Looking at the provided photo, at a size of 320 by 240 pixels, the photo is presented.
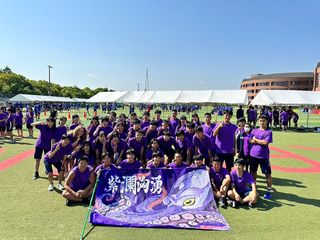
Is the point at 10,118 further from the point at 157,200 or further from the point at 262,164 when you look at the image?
the point at 262,164

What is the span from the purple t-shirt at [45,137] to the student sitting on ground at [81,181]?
2.20 metres

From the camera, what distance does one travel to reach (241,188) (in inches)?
251

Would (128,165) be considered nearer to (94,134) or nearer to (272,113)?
(94,134)

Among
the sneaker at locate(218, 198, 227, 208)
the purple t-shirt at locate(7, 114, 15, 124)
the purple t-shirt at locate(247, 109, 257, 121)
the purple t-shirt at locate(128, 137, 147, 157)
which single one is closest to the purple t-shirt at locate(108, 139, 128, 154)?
the purple t-shirt at locate(128, 137, 147, 157)

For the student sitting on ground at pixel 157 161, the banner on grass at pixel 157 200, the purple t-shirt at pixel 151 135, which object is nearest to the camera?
the banner on grass at pixel 157 200

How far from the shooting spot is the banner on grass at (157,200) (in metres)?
5.09

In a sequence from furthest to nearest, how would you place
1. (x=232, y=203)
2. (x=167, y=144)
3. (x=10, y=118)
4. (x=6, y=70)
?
(x=6, y=70), (x=10, y=118), (x=167, y=144), (x=232, y=203)

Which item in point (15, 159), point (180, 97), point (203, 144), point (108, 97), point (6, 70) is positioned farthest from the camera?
point (6, 70)

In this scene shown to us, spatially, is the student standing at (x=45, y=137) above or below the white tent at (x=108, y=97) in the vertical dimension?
below

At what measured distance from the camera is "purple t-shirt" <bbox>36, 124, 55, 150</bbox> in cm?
791

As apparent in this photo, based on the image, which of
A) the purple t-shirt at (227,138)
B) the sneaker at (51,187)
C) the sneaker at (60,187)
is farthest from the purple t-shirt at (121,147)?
the purple t-shirt at (227,138)

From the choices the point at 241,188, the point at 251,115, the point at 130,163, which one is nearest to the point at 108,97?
the point at 251,115

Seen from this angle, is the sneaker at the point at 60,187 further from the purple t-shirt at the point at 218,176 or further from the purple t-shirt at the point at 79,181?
the purple t-shirt at the point at 218,176

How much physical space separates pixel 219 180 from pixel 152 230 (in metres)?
2.33
